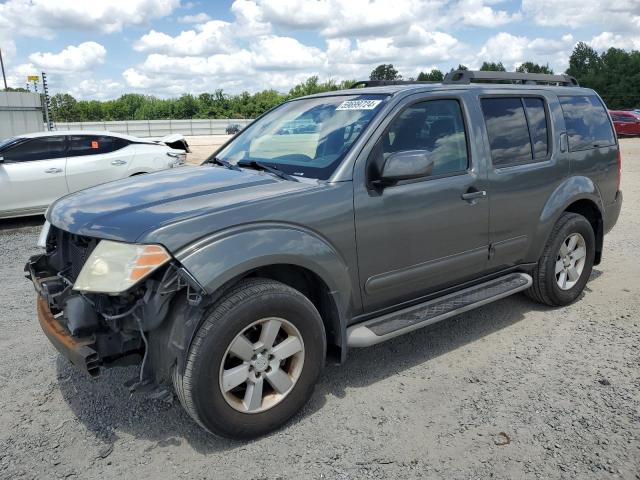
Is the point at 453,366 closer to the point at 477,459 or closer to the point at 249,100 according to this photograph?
the point at 477,459

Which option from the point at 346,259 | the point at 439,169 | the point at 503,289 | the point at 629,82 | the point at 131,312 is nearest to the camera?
the point at 131,312

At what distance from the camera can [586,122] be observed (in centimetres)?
493

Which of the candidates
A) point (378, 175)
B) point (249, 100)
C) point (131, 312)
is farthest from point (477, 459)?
point (249, 100)

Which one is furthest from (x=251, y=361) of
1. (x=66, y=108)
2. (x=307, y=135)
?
(x=66, y=108)

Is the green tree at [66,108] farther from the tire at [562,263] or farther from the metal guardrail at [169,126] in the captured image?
the tire at [562,263]

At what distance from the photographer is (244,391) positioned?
2961mm

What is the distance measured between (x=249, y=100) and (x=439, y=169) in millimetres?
83921

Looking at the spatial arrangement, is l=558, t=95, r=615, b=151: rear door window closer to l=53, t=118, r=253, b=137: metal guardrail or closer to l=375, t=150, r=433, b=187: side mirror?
l=375, t=150, r=433, b=187: side mirror

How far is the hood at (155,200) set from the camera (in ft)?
9.09

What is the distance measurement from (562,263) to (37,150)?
789cm

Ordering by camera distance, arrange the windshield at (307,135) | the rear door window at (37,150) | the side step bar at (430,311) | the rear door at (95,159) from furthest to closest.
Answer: the rear door at (95,159), the rear door window at (37,150), the windshield at (307,135), the side step bar at (430,311)

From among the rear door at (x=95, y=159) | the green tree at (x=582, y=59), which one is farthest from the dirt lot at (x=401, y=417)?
the green tree at (x=582, y=59)

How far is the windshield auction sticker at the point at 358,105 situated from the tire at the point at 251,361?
4.59 ft

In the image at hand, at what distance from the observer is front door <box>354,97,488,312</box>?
333 cm
